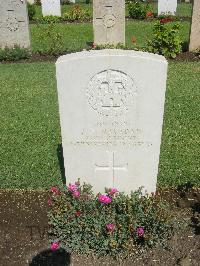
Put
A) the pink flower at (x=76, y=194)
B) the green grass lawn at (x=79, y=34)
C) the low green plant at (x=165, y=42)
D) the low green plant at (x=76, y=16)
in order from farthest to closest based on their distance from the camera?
the low green plant at (x=76, y=16) < the green grass lawn at (x=79, y=34) < the low green plant at (x=165, y=42) < the pink flower at (x=76, y=194)

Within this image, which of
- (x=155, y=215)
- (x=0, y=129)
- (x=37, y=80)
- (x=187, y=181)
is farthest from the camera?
(x=37, y=80)

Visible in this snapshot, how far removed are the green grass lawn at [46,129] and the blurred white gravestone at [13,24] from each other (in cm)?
209

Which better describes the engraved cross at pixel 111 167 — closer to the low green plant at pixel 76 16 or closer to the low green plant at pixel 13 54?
the low green plant at pixel 13 54

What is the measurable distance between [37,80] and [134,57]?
6.20 meters

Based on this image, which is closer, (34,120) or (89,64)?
(89,64)

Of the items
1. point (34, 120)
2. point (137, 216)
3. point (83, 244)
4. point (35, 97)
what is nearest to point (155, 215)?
point (137, 216)

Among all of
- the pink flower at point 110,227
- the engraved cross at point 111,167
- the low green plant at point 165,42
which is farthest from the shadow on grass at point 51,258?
the low green plant at point 165,42

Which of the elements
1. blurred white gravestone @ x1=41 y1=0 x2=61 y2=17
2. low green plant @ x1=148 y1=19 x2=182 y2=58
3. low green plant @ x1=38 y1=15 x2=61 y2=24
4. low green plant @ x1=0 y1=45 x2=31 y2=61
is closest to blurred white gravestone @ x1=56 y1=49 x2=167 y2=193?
low green plant @ x1=148 y1=19 x2=182 y2=58

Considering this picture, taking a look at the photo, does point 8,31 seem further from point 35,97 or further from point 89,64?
point 89,64

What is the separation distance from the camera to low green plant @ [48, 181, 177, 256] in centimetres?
357

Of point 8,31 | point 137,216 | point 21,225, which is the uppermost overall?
point 8,31

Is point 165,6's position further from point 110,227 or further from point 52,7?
point 110,227

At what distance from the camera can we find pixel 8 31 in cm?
1151

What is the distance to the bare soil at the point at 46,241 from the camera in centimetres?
355
